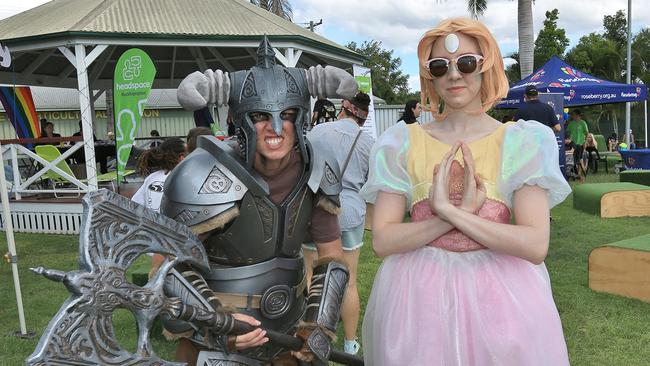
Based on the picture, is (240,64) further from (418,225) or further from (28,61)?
(418,225)

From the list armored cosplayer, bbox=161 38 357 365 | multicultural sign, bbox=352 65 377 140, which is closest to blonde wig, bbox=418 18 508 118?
armored cosplayer, bbox=161 38 357 365

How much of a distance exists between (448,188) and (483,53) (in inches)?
16.6

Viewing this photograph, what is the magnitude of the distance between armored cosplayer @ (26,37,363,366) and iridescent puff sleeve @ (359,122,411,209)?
1.06 ft

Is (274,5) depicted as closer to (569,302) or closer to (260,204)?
(569,302)

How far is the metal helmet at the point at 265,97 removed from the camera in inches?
76.4

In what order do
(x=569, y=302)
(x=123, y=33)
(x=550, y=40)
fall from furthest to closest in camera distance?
1. (x=550, y=40)
2. (x=123, y=33)
3. (x=569, y=302)

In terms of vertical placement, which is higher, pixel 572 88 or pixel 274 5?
pixel 274 5

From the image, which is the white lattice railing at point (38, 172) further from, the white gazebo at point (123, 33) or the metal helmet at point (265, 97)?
the metal helmet at point (265, 97)

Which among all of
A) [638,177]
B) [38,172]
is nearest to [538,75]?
[638,177]

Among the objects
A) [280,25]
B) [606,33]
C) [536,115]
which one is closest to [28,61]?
[280,25]

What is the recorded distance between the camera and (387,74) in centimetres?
4406

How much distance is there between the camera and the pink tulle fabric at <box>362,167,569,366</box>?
1589mm

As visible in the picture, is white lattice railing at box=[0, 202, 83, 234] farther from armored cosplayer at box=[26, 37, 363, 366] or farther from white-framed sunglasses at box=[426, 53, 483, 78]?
white-framed sunglasses at box=[426, 53, 483, 78]

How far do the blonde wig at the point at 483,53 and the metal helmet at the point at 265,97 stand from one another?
0.45 m
